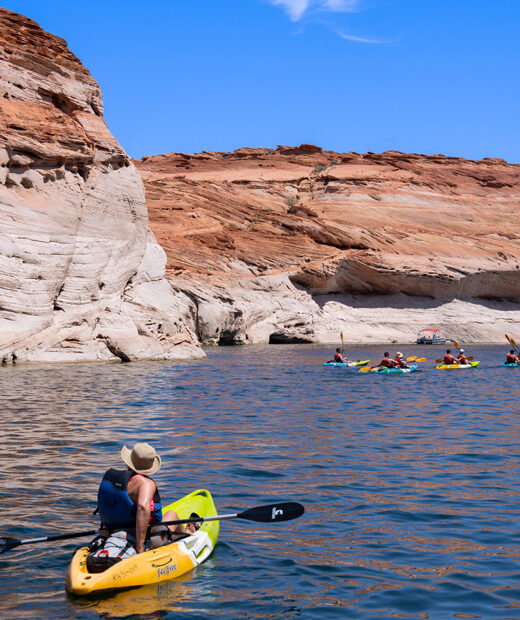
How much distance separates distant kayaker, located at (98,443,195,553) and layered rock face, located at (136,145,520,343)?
119ft

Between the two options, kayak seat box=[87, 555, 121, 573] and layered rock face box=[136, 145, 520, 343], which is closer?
kayak seat box=[87, 555, 121, 573]

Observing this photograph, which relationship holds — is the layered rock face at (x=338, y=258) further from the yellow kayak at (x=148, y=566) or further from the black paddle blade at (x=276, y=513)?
the yellow kayak at (x=148, y=566)

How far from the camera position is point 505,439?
14250 mm

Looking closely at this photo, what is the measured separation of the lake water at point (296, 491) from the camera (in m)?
6.77

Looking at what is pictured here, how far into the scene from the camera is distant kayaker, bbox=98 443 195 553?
7234mm

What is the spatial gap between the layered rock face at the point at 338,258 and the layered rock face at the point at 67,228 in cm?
846

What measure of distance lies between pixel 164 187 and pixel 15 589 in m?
53.0

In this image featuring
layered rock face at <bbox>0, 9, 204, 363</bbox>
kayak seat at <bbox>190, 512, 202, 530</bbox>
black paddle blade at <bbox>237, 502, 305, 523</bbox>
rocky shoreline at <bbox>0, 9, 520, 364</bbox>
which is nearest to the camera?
black paddle blade at <bbox>237, 502, 305, 523</bbox>

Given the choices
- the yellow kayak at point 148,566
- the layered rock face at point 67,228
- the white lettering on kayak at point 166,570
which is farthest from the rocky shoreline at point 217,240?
the white lettering on kayak at point 166,570

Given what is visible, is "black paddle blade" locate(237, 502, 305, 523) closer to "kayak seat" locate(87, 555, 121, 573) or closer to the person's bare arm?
the person's bare arm

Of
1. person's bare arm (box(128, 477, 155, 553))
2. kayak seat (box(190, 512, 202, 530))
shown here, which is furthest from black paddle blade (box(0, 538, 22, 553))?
kayak seat (box(190, 512, 202, 530))

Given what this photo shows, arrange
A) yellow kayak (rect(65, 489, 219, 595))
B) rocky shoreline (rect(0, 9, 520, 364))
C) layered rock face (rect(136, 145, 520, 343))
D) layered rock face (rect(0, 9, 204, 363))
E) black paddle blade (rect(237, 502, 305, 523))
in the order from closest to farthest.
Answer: yellow kayak (rect(65, 489, 219, 595)), black paddle blade (rect(237, 502, 305, 523)), layered rock face (rect(0, 9, 204, 363)), rocky shoreline (rect(0, 9, 520, 364)), layered rock face (rect(136, 145, 520, 343))

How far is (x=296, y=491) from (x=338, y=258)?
146 ft

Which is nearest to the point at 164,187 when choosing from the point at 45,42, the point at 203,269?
the point at 203,269
